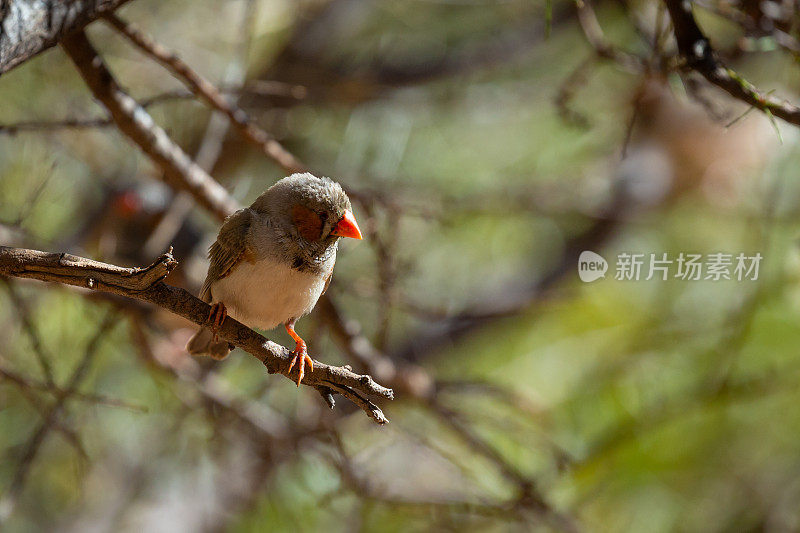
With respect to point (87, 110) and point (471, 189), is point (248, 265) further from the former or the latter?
point (471, 189)

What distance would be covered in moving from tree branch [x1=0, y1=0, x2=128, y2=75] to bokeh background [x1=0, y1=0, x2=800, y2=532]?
164cm

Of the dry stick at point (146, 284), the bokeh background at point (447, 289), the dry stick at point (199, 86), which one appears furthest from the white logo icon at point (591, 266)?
the dry stick at point (146, 284)

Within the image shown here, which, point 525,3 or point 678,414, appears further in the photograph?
point 525,3

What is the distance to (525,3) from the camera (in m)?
5.82

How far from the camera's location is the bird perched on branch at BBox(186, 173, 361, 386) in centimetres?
240

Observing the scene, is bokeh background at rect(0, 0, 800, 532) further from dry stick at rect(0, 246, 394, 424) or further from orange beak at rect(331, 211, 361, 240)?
dry stick at rect(0, 246, 394, 424)

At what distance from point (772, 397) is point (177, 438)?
12.5ft

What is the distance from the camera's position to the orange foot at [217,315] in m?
2.09

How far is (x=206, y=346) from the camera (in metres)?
2.66

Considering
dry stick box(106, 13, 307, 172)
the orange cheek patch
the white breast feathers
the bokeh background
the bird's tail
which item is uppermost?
dry stick box(106, 13, 307, 172)

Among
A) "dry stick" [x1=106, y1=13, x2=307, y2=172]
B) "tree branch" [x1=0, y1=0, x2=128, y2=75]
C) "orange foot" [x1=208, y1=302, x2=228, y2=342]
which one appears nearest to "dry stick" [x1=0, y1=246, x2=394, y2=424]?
"orange foot" [x1=208, y1=302, x2=228, y2=342]

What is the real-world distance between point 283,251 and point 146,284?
0.61 m

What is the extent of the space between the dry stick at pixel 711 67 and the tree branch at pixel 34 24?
161 cm

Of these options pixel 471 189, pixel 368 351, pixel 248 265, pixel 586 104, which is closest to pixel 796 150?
pixel 586 104
